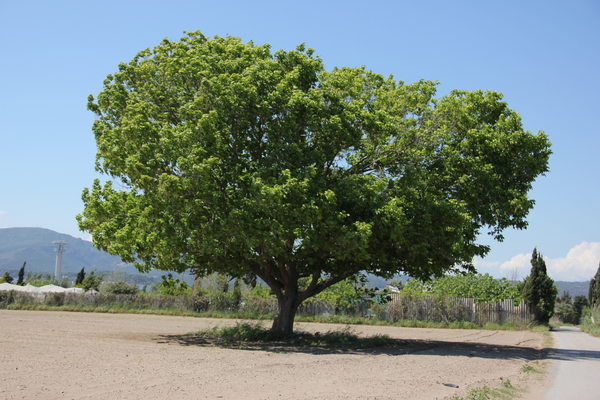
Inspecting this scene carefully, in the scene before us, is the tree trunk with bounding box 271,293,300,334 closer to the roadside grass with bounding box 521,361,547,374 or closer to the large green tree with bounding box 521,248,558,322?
the roadside grass with bounding box 521,361,547,374

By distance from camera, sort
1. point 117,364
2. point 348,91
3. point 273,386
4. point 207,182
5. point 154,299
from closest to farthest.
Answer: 1. point 273,386
2. point 117,364
3. point 207,182
4. point 348,91
5. point 154,299

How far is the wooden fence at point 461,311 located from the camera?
32056 mm

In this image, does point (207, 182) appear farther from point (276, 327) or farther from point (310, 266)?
point (276, 327)

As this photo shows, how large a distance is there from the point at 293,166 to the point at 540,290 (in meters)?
30.7

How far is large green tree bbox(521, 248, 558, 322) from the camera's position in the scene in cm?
3688

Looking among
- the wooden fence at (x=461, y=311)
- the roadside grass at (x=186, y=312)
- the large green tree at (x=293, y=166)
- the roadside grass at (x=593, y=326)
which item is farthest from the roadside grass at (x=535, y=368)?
the roadside grass at (x=593, y=326)

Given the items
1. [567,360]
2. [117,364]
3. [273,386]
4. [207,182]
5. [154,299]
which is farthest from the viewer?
[154,299]

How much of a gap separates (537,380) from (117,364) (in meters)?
8.73

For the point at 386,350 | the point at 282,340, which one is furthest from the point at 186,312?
the point at 386,350

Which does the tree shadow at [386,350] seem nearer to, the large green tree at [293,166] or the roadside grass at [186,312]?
the large green tree at [293,166]

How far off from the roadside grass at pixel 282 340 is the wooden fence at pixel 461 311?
15.3 metres

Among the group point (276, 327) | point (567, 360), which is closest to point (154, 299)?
point (276, 327)

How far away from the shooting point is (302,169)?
1463cm

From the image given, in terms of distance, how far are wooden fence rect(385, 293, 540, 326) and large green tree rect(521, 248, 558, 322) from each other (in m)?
4.09
